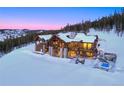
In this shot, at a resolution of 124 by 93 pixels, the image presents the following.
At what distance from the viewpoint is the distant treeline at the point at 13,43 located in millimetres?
4289

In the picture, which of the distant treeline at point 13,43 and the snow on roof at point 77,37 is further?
the distant treeline at point 13,43

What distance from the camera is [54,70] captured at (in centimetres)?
422

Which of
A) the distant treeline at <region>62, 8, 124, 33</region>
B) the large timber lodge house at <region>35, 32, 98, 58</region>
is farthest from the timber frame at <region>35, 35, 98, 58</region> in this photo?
the distant treeline at <region>62, 8, 124, 33</region>

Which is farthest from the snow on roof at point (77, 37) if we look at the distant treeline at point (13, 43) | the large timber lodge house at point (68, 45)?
the distant treeline at point (13, 43)

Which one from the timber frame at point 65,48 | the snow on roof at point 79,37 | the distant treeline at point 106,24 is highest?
the distant treeline at point 106,24

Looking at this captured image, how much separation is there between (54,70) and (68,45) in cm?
27

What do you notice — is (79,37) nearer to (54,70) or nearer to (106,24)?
(106,24)

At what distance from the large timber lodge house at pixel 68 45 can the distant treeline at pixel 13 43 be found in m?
0.07

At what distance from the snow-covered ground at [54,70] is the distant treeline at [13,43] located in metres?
0.05

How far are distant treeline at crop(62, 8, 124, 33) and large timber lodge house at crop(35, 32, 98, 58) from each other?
8 centimetres

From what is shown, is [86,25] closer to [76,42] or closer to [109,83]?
[76,42]

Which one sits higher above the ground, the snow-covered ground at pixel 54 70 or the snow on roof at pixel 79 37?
the snow on roof at pixel 79 37

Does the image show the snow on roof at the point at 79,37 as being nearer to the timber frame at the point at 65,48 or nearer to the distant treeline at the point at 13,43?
the timber frame at the point at 65,48
